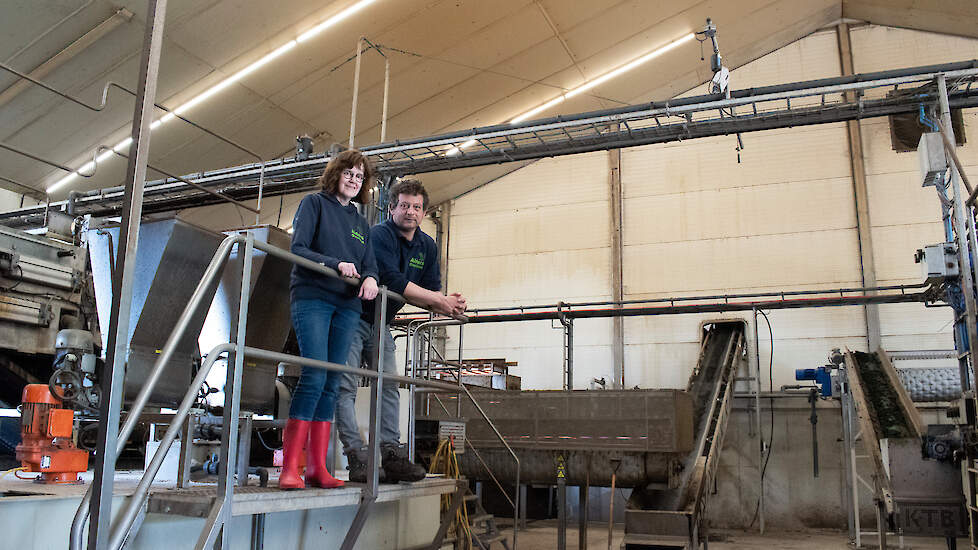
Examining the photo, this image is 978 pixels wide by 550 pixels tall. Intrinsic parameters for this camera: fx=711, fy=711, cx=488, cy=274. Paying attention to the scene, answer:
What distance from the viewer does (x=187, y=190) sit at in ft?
37.2

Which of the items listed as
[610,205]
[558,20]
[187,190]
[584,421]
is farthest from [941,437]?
[187,190]

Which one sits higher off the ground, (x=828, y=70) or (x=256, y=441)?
(x=828, y=70)

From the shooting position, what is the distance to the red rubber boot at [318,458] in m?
3.39

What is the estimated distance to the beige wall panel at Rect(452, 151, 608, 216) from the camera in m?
16.9

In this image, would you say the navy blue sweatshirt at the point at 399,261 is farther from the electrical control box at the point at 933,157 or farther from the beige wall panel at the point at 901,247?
the beige wall panel at the point at 901,247

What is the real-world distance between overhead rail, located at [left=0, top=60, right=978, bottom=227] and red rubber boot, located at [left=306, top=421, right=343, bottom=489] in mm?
6793

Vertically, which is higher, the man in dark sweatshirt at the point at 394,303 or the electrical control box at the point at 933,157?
the electrical control box at the point at 933,157

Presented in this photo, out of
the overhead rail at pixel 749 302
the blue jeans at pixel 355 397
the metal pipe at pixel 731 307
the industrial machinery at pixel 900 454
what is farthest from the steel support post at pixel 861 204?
the blue jeans at pixel 355 397

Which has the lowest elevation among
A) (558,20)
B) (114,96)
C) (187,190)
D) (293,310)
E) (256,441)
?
(256,441)

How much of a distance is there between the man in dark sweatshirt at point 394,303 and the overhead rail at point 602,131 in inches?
214

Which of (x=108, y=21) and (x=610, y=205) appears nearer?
(x=108, y=21)

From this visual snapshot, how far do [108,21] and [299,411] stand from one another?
7.23m

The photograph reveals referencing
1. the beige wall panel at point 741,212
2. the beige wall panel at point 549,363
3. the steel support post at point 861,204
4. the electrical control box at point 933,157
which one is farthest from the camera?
the beige wall panel at point 549,363

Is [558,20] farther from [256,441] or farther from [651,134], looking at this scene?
[256,441]
